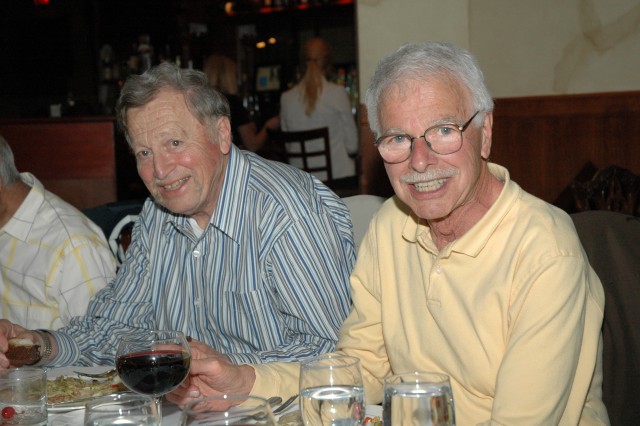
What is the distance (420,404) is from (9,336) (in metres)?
1.39

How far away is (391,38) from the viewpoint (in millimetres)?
4574

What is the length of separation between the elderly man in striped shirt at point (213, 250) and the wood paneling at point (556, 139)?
2.23 m

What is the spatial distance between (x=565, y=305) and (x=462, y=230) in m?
0.35

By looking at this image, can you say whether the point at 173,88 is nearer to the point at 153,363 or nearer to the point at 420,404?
the point at 153,363

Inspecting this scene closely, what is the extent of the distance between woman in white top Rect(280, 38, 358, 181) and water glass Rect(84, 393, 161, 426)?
5.43m

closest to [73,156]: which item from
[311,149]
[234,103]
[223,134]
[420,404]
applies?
[234,103]

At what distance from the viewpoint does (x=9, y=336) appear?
82.6 inches

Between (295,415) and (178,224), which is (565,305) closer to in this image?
Answer: (295,415)

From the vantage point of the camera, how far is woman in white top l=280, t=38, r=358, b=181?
258 inches

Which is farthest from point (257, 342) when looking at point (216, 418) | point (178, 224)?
point (216, 418)

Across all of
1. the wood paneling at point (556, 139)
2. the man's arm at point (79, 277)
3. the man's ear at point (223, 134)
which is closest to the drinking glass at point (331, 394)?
the man's ear at point (223, 134)

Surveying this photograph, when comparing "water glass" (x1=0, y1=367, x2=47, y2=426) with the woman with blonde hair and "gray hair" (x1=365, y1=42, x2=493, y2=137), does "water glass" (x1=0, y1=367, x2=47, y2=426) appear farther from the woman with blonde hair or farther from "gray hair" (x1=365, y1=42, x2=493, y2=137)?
the woman with blonde hair

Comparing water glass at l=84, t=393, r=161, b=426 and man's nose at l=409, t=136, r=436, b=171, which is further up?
man's nose at l=409, t=136, r=436, b=171

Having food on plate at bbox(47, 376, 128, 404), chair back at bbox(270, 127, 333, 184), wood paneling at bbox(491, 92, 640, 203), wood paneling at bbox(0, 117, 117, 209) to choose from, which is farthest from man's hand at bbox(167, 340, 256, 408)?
chair back at bbox(270, 127, 333, 184)
